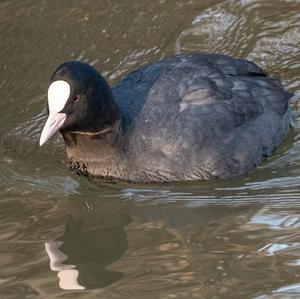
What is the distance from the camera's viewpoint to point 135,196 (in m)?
6.59

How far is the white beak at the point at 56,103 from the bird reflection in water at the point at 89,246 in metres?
0.58

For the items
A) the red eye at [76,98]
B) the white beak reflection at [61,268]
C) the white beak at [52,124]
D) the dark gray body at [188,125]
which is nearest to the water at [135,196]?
the white beak reflection at [61,268]

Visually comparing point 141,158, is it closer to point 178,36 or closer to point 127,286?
point 127,286

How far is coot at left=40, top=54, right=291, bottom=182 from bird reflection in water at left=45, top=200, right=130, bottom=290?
0.40 metres

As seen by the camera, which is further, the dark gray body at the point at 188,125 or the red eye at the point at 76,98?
the dark gray body at the point at 188,125

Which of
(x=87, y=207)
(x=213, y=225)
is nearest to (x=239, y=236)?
(x=213, y=225)

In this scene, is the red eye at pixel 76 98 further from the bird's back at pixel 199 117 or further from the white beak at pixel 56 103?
the bird's back at pixel 199 117

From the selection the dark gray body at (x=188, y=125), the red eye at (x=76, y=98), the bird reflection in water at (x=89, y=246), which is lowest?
the bird reflection in water at (x=89, y=246)

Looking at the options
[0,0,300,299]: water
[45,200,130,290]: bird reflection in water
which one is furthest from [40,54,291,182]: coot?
[45,200,130,290]: bird reflection in water

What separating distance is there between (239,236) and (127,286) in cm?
86

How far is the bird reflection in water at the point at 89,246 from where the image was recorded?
5.34 meters

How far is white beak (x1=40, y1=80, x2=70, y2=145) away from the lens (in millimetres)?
6312

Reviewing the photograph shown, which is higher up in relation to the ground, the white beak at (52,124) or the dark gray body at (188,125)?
the white beak at (52,124)

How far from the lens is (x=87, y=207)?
657 centimetres
